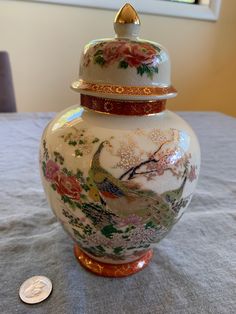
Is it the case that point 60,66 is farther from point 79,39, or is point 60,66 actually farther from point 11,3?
point 11,3

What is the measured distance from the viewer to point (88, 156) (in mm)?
313

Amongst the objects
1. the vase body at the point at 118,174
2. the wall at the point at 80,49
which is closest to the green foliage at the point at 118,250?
the vase body at the point at 118,174

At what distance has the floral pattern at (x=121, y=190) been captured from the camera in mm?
309

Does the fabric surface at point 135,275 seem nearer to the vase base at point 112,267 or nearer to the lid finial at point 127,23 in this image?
the vase base at point 112,267

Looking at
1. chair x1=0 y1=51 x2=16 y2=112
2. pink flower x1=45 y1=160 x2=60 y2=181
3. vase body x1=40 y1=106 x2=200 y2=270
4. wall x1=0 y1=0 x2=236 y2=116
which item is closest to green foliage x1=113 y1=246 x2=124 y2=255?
vase body x1=40 y1=106 x2=200 y2=270

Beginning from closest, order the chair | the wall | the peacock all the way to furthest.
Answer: the peacock < the chair < the wall

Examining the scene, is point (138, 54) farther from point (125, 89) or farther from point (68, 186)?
point (68, 186)

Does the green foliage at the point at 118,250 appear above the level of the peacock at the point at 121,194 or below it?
below

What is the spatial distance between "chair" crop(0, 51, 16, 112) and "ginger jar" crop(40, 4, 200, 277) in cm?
83

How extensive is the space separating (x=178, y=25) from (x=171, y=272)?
1517mm

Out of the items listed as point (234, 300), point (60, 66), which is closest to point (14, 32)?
point (60, 66)

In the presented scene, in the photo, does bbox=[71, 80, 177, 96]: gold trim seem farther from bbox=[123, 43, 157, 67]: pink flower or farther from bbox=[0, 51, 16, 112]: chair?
bbox=[0, 51, 16, 112]: chair

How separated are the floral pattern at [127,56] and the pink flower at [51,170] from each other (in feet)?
0.41

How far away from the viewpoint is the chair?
3.52ft
